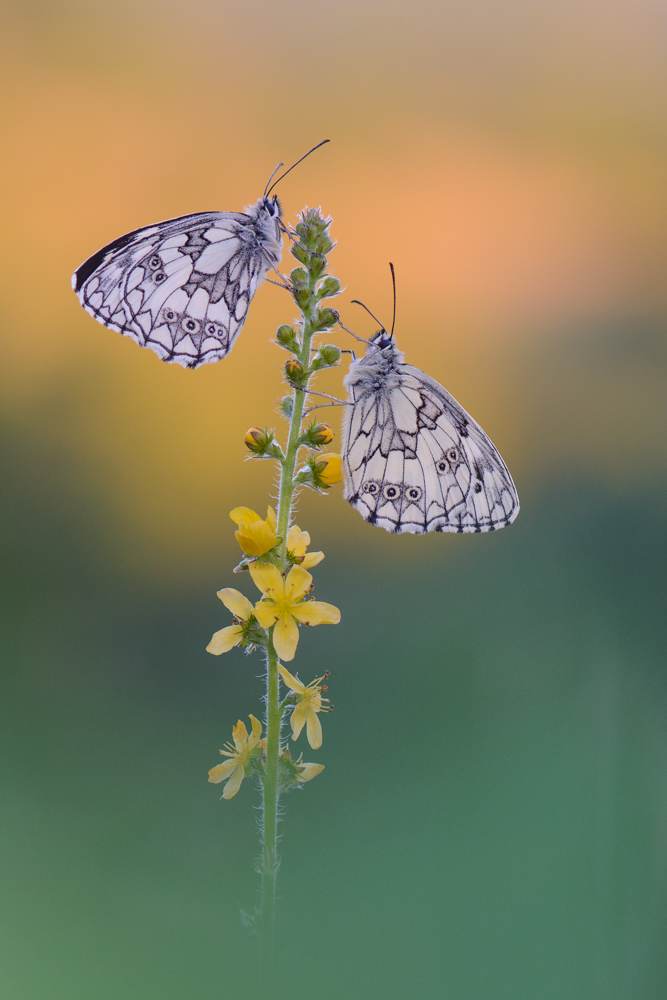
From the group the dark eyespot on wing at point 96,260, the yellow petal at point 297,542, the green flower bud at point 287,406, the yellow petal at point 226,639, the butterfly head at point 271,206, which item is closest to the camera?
the yellow petal at point 226,639

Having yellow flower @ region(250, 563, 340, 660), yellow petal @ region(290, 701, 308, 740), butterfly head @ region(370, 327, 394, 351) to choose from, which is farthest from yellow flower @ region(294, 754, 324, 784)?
butterfly head @ region(370, 327, 394, 351)

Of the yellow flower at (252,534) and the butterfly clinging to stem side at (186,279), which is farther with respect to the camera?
the butterfly clinging to stem side at (186,279)

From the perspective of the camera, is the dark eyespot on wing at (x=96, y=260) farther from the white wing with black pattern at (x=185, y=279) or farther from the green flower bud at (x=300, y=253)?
the green flower bud at (x=300, y=253)

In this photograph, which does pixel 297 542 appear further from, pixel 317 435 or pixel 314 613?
pixel 317 435

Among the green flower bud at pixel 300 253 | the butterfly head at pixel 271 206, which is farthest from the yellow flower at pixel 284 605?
the butterfly head at pixel 271 206

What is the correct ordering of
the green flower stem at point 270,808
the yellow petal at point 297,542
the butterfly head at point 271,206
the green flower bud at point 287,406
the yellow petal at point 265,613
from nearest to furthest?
the green flower stem at point 270,808
the yellow petal at point 265,613
the yellow petal at point 297,542
the green flower bud at point 287,406
the butterfly head at point 271,206

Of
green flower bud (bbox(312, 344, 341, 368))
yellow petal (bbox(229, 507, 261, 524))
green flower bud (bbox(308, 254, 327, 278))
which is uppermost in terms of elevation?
green flower bud (bbox(308, 254, 327, 278))

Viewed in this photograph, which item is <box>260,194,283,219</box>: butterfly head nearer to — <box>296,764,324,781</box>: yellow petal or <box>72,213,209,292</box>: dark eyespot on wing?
<box>72,213,209,292</box>: dark eyespot on wing
